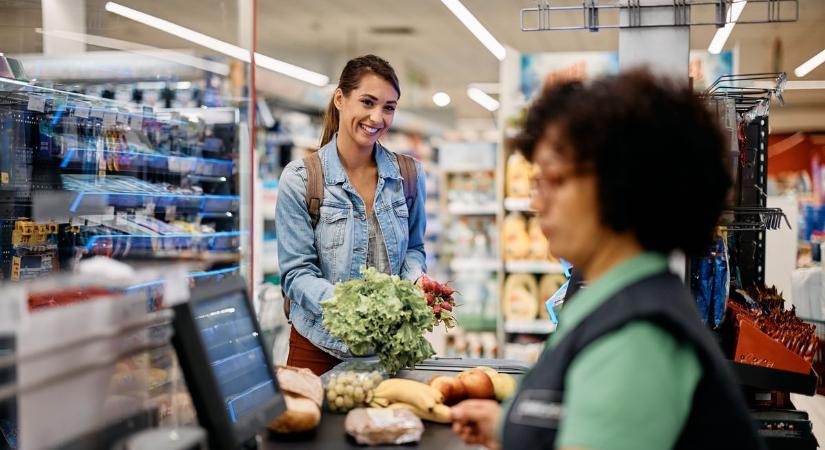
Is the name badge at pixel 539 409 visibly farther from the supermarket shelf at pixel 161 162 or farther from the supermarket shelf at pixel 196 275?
the supermarket shelf at pixel 161 162

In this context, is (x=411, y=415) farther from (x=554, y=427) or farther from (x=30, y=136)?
Answer: (x=30, y=136)

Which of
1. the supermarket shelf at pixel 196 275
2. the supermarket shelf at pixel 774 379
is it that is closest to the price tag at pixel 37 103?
the supermarket shelf at pixel 196 275

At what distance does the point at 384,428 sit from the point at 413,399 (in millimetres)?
240

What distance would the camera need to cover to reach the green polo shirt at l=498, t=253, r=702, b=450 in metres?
1.03

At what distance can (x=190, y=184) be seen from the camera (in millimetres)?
4906

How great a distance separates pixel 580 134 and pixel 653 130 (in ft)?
0.30

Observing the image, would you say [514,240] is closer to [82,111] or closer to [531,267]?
[531,267]

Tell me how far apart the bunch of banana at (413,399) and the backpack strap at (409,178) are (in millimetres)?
988

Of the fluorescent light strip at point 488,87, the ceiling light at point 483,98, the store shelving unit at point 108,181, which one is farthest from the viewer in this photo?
the fluorescent light strip at point 488,87

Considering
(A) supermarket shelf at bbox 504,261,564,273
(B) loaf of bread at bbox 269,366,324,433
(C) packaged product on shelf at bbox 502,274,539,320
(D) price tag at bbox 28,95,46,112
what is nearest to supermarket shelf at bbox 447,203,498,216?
(A) supermarket shelf at bbox 504,261,564,273

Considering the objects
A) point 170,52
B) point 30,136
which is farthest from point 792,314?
point 170,52

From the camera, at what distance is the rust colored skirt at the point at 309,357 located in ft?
9.44

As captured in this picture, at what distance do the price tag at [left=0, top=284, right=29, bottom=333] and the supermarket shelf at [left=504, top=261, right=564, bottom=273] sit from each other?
19.7 ft

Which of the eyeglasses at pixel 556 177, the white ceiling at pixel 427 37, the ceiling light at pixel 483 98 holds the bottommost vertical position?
the eyeglasses at pixel 556 177
